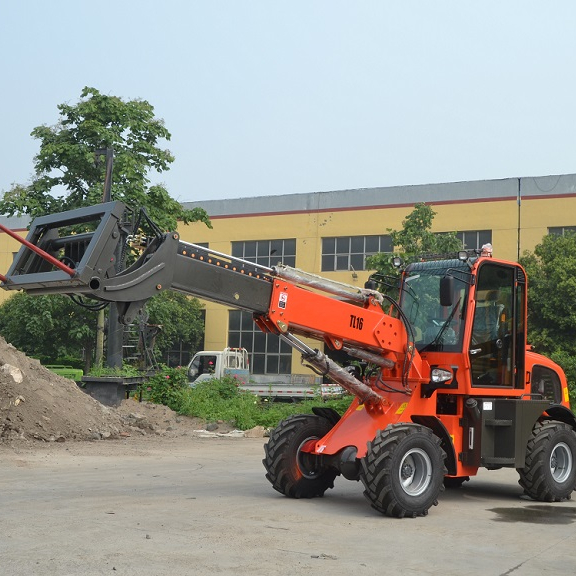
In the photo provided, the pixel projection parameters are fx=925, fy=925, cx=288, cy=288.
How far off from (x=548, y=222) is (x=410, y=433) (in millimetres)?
36256

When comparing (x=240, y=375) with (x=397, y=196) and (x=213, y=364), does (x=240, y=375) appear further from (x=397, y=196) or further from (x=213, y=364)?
(x=397, y=196)

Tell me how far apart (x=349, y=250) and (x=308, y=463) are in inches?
1515

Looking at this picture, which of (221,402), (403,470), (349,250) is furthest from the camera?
(349,250)

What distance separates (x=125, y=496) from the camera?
38.4ft

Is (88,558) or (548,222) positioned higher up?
(548,222)

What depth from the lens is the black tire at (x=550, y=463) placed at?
12008mm

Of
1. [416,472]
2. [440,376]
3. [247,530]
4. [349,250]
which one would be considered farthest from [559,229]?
[247,530]

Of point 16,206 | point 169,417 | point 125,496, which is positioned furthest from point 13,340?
point 125,496

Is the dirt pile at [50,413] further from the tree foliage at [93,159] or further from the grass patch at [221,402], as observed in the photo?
the tree foliage at [93,159]

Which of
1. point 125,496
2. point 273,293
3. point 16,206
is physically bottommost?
point 125,496

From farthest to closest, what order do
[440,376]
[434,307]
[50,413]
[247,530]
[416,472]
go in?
[50,413] → [434,307] → [440,376] → [416,472] → [247,530]

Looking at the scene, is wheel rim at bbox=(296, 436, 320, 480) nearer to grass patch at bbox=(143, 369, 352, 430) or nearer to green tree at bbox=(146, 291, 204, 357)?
grass patch at bbox=(143, 369, 352, 430)

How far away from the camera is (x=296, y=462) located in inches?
463

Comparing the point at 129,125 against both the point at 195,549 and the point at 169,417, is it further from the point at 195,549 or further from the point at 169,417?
the point at 195,549
